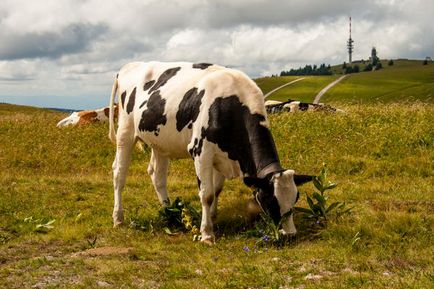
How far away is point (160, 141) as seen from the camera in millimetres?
10500

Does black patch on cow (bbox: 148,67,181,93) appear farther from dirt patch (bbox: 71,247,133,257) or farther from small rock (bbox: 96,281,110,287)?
small rock (bbox: 96,281,110,287)

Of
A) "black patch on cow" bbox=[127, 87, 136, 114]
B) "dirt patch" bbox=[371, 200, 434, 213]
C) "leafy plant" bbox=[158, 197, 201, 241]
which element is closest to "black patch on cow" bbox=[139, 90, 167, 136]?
"black patch on cow" bbox=[127, 87, 136, 114]

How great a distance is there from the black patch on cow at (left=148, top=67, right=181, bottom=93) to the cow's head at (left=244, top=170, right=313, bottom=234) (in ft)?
11.8

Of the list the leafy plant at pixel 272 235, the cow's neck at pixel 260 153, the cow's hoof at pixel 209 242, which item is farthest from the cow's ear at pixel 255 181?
the cow's hoof at pixel 209 242

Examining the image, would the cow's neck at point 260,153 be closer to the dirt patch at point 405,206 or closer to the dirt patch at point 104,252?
the dirt patch at point 104,252

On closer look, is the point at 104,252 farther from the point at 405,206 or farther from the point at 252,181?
the point at 405,206

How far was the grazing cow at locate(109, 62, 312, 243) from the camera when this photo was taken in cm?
836

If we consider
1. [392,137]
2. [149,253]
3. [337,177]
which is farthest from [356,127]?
[149,253]

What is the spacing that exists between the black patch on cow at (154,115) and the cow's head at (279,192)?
2.87 meters

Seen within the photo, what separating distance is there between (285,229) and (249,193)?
16.1 feet

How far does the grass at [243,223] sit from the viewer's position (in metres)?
6.91

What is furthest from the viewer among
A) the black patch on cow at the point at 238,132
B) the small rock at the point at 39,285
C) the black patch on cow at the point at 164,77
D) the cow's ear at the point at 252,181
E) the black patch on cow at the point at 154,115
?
the black patch on cow at the point at 164,77

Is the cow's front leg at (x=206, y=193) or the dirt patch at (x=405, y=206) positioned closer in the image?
the cow's front leg at (x=206, y=193)

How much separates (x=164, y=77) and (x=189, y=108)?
1.63 metres
